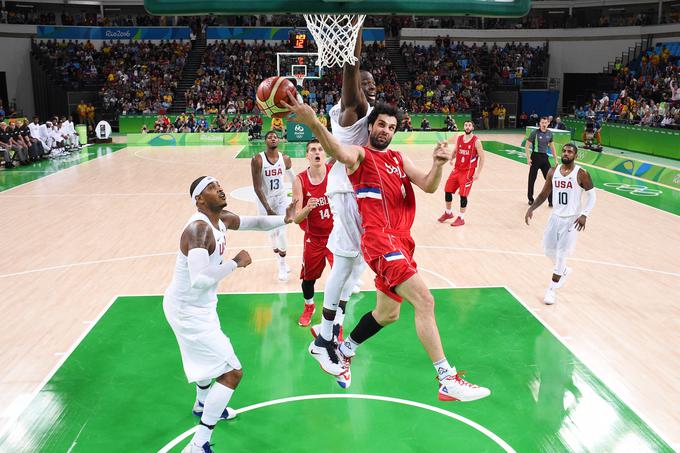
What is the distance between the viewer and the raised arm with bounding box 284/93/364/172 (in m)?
3.74

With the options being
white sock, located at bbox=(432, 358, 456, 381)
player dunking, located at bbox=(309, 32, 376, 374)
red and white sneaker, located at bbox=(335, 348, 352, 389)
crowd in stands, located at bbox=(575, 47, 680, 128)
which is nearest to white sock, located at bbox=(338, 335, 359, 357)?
red and white sneaker, located at bbox=(335, 348, 352, 389)

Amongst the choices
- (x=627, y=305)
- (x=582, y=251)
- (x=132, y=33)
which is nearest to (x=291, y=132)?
(x=132, y=33)

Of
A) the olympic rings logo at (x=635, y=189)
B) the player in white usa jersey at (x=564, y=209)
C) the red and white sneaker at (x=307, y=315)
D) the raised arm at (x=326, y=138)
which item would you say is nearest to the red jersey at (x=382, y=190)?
the raised arm at (x=326, y=138)

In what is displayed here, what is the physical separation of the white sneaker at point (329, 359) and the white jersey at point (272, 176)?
3.75 metres

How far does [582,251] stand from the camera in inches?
392

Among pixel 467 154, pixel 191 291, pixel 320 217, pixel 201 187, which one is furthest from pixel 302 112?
pixel 467 154

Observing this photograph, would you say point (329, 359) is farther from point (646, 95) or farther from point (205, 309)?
point (646, 95)

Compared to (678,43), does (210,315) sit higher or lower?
lower

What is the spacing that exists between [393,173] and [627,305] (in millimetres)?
4642

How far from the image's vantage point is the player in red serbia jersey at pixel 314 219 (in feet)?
21.9

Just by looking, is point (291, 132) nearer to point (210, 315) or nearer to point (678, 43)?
point (678, 43)

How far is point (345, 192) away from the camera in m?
4.82

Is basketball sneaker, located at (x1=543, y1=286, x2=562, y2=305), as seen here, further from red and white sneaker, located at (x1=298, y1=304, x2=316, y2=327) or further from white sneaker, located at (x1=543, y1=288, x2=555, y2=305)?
red and white sneaker, located at (x1=298, y1=304, x2=316, y2=327)

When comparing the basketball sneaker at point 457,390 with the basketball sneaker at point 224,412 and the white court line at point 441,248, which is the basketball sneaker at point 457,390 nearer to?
the basketball sneaker at point 224,412
